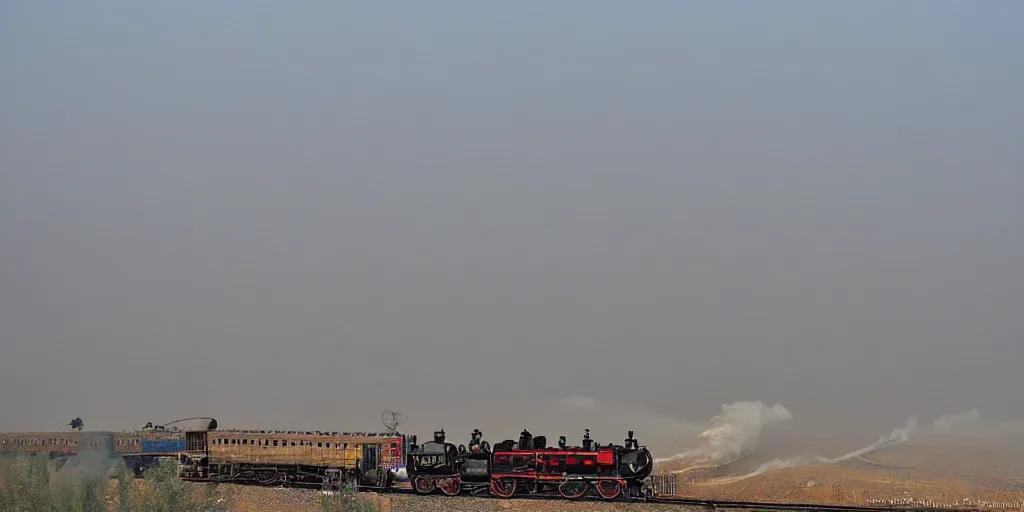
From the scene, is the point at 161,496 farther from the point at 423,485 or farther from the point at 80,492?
the point at 423,485

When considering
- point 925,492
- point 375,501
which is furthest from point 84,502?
Result: point 925,492

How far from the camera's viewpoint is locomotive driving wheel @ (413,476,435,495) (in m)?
51.8

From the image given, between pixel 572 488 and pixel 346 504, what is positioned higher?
pixel 572 488

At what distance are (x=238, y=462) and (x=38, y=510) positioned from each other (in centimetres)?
1909

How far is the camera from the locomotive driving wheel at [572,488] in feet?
160

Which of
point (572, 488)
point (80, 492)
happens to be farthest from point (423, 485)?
point (80, 492)

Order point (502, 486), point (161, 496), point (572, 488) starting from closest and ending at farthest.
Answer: point (161, 496)
point (572, 488)
point (502, 486)

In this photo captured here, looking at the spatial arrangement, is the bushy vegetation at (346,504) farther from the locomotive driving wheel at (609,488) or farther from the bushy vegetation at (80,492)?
the locomotive driving wheel at (609,488)

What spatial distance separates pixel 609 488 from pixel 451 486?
771cm

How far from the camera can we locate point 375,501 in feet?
161

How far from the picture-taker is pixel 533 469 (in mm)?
49719

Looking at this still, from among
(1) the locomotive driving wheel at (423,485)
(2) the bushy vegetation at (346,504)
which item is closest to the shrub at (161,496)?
(2) the bushy vegetation at (346,504)

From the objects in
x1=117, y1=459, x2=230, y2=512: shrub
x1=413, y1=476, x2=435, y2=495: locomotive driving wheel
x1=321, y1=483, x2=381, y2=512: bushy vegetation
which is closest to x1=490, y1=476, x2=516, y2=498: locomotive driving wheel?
x1=413, y1=476, x2=435, y2=495: locomotive driving wheel

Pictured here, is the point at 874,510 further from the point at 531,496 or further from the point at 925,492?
the point at 925,492
